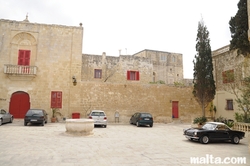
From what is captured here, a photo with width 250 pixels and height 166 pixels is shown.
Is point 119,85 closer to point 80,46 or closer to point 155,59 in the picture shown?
point 80,46

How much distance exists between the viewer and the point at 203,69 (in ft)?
62.3

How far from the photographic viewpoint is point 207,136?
33.5 ft

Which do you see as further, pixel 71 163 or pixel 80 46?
pixel 80 46

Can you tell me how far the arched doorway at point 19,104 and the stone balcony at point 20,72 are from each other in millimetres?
1485

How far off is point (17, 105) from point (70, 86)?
498 centimetres

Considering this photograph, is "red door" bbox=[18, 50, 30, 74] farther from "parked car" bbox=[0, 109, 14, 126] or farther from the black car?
the black car

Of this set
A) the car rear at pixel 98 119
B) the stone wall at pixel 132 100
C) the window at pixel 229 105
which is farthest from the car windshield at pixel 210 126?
the stone wall at pixel 132 100

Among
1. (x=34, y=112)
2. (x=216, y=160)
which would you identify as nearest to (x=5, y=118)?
(x=34, y=112)

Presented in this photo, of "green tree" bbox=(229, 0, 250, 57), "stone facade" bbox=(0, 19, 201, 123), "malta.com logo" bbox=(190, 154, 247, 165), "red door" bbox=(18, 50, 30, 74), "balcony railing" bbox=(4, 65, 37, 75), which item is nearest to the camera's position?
"malta.com logo" bbox=(190, 154, 247, 165)

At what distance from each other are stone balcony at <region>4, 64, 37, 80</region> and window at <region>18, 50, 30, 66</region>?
766mm

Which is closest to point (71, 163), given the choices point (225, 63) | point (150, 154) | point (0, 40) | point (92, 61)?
point (150, 154)

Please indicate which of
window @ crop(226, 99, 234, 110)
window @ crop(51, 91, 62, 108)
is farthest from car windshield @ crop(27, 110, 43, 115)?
window @ crop(226, 99, 234, 110)

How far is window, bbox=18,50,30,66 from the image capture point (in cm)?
1902

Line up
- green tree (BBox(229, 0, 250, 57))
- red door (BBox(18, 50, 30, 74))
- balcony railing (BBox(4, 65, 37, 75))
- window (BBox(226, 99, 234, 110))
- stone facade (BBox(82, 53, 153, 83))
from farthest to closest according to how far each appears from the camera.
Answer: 1. stone facade (BBox(82, 53, 153, 83))
2. window (BBox(226, 99, 234, 110))
3. red door (BBox(18, 50, 30, 74))
4. balcony railing (BBox(4, 65, 37, 75))
5. green tree (BBox(229, 0, 250, 57))
